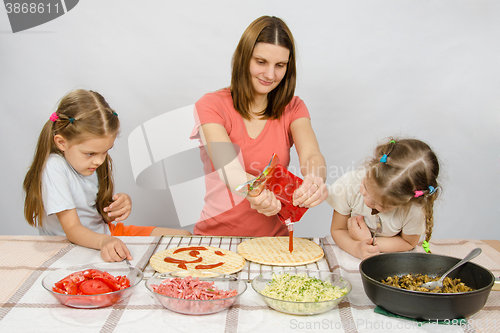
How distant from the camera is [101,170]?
2.11 m

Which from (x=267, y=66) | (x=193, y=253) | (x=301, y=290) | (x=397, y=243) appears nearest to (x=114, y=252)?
(x=193, y=253)

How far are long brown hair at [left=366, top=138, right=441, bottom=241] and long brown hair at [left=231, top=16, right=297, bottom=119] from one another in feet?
2.20

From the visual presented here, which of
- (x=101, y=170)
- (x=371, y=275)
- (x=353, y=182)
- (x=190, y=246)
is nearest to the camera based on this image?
(x=371, y=275)

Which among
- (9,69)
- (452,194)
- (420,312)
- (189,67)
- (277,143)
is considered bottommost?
(452,194)

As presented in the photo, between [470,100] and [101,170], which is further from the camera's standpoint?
[470,100]

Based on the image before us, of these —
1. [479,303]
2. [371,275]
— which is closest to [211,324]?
[371,275]

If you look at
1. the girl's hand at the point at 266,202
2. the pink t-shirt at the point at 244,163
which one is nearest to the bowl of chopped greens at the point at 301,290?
the girl's hand at the point at 266,202

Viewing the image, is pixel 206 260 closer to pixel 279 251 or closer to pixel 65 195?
pixel 279 251

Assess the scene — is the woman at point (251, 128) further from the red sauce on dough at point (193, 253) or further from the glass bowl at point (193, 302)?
the glass bowl at point (193, 302)

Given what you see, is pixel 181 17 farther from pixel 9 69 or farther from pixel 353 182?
pixel 353 182

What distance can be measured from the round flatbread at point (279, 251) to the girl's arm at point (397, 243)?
28cm

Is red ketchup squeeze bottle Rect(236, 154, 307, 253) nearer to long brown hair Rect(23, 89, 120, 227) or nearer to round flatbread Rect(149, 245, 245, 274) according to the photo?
round flatbread Rect(149, 245, 245, 274)

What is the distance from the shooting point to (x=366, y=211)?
6.03 feet

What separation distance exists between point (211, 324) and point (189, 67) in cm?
216
